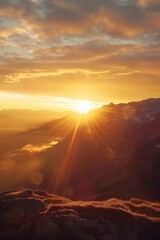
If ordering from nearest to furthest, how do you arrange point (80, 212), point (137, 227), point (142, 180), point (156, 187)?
point (137, 227)
point (80, 212)
point (156, 187)
point (142, 180)

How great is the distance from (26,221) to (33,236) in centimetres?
315

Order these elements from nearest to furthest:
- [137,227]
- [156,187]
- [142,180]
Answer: [137,227]
[156,187]
[142,180]

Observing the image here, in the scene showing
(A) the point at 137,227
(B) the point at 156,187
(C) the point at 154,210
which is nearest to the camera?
(A) the point at 137,227

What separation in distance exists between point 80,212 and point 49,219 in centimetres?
487

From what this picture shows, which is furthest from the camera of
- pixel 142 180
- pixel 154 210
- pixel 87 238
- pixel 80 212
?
pixel 142 180

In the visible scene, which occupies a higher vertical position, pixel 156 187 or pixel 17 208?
pixel 17 208

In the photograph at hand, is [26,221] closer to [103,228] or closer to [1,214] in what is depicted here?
[1,214]

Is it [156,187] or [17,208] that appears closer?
[17,208]

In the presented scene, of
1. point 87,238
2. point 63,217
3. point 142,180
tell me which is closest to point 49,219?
point 63,217

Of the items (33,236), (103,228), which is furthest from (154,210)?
(33,236)

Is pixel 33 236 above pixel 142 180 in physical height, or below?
above

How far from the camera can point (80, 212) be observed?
121 feet

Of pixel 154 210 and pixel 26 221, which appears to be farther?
pixel 154 210

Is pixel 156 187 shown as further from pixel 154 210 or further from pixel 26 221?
pixel 26 221
